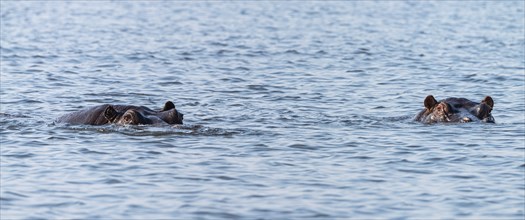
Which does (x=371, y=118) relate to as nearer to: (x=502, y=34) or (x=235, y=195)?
(x=235, y=195)

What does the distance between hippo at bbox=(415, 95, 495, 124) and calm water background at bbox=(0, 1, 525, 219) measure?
0.67 ft

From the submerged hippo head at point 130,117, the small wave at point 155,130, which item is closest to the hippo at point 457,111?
the small wave at point 155,130

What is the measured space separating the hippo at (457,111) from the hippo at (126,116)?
4.00 m

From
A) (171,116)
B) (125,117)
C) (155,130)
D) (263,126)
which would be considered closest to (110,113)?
(125,117)

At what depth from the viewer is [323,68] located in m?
28.3

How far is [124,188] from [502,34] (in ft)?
89.3

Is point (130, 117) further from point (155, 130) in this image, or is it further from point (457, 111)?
point (457, 111)

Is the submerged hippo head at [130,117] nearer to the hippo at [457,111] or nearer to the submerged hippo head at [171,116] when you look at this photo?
the submerged hippo head at [171,116]

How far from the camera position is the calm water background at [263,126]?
40.4 ft

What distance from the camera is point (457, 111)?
1775 cm

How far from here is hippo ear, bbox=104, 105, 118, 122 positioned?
53.4ft

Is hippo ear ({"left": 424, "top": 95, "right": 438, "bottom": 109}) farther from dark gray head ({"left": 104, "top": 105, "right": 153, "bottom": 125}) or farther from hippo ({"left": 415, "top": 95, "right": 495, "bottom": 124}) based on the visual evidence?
dark gray head ({"left": 104, "top": 105, "right": 153, "bottom": 125})

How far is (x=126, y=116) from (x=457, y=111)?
510 cm

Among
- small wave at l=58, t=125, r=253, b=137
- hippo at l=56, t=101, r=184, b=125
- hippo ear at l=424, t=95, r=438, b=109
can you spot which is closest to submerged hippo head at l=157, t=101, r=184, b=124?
hippo at l=56, t=101, r=184, b=125
